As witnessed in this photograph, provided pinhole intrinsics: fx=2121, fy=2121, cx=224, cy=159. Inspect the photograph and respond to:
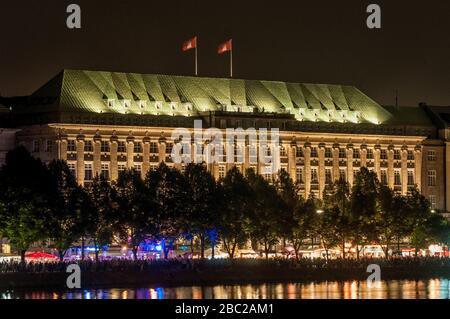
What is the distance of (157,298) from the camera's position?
7864 inches
